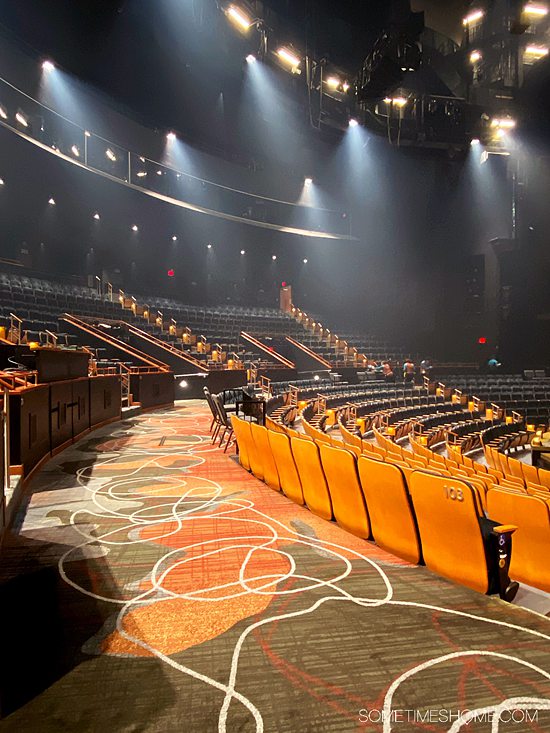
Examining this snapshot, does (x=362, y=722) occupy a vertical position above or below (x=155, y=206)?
below

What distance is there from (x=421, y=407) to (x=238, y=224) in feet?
41.1

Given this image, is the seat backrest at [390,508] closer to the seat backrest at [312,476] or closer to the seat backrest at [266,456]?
the seat backrest at [312,476]

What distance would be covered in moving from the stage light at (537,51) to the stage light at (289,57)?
7.11m

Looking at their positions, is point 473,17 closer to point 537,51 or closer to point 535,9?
point 537,51

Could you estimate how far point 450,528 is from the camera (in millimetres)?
1947

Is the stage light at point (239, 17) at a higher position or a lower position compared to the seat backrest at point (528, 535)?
higher

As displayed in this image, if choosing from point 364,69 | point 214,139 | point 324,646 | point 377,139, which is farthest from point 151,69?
point 324,646

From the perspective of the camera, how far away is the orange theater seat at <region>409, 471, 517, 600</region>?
1854 mm

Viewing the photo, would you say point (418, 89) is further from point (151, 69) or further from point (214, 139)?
point (151, 69)

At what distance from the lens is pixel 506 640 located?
5.08 feet

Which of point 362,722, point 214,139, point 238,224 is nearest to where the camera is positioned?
point 362,722

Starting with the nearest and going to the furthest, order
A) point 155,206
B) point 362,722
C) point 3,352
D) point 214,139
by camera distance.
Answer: point 362,722, point 3,352, point 155,206, point 214,139

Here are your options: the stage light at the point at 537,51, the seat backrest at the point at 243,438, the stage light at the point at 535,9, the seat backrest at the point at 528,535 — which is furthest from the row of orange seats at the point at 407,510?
the stage light at the point at 537,51

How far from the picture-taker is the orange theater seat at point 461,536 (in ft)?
6.08
